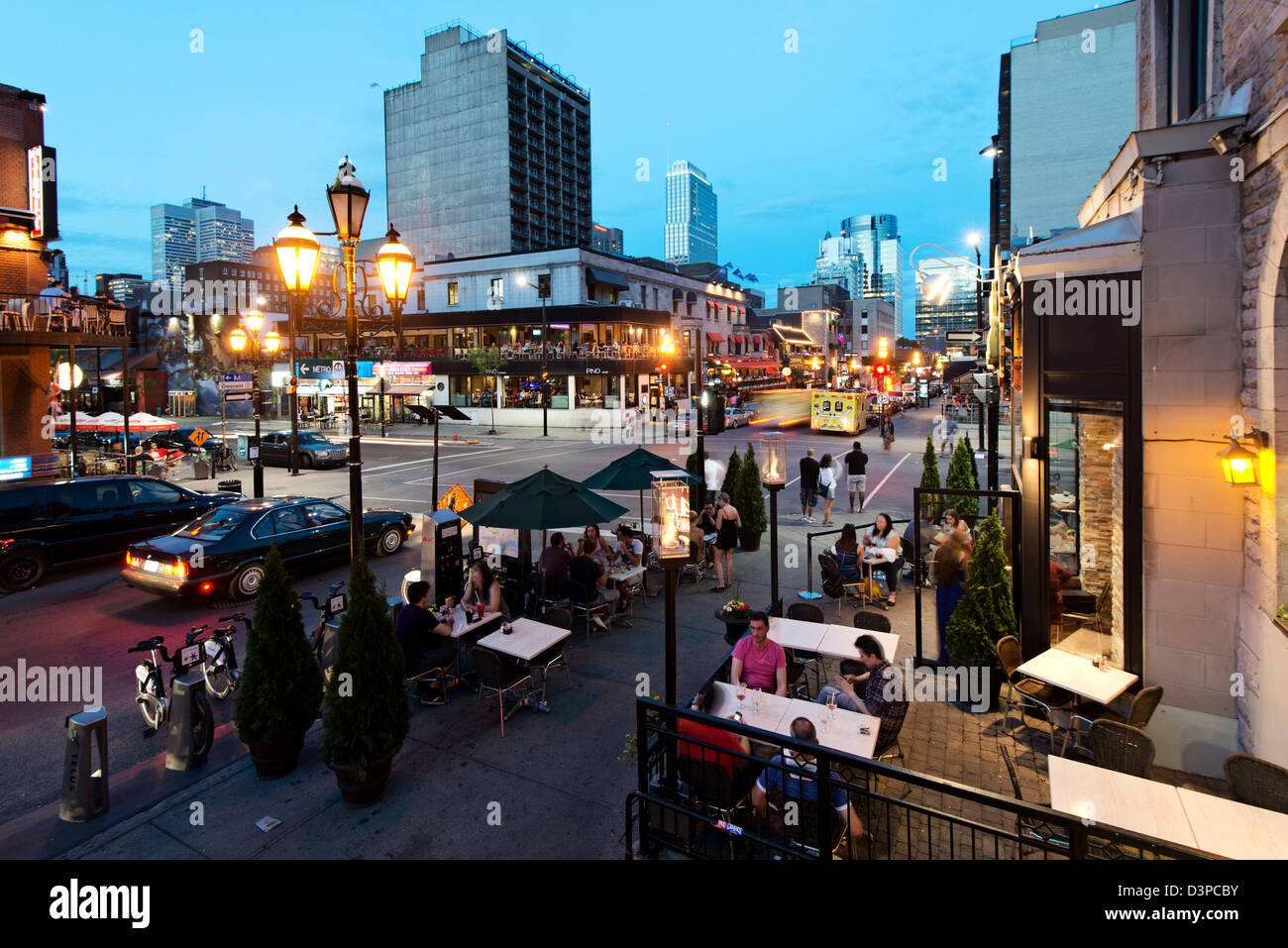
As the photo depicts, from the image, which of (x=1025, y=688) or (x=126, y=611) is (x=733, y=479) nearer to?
(x=1025, y=688)

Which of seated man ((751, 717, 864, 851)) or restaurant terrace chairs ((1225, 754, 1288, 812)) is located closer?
restaurant terrace chairs ((1225, 754, 1288, 812))

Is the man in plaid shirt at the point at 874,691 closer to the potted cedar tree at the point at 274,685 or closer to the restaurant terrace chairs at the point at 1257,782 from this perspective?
the restaurant terrace chairs at the point at 1257,782

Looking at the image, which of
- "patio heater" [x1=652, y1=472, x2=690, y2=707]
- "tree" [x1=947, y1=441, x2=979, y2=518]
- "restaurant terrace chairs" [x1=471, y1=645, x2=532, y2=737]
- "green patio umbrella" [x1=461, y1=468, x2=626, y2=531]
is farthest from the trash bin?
"tree" [x1=947, y1=441, x2=979, y2=518]

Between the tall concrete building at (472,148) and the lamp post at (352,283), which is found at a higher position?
the tall concrete building at (472,148)

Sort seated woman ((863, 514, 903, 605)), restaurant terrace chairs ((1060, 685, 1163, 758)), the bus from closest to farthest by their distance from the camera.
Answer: restaurant terrace chairs ((1060, 685, 1163, 758))
seated woman ((863, 514, 903, 605))
the bus

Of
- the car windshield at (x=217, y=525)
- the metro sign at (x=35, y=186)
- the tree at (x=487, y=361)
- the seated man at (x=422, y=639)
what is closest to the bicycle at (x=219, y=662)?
the seated man at (x=422, y=639)

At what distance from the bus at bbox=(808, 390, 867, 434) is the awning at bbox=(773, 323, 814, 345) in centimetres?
4422

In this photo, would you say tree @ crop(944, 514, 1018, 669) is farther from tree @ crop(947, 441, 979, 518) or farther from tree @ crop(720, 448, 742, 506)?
tree @ crop(720, 448, 742, 506)

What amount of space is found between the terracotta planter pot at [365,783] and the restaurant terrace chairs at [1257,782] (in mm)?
6527

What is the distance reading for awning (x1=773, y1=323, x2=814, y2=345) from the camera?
87.4 meters

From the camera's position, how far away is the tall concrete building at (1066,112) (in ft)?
108

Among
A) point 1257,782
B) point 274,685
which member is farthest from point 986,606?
point 274,685
